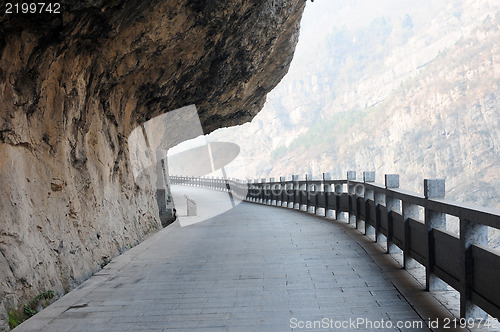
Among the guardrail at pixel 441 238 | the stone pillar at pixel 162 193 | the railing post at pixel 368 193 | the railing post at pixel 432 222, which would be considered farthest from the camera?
the stone pillar at pixel 162 193

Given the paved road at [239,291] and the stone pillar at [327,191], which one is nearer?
the paved road at [239,291]

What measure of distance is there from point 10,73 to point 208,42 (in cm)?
630

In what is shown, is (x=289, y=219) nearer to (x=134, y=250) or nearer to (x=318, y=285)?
(x=134, y=250)

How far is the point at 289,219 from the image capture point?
1593cm

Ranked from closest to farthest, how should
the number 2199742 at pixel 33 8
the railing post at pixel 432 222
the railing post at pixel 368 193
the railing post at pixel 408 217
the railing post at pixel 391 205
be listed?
the number 2199742 at pixel 33 8 < the railing post at pixel 432 222 < the railing post at pixel 408 217 < the railing post at pixel 391 205 < the railing post at pixel 368 193

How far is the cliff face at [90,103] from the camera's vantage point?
19.5 ft

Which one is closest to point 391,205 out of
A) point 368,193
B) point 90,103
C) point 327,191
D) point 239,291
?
point 368,193

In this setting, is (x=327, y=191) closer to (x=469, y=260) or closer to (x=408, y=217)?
(x=408, y=217)

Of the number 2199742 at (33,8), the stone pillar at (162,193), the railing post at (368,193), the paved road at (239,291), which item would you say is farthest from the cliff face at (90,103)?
the stone pillar at (162,193)

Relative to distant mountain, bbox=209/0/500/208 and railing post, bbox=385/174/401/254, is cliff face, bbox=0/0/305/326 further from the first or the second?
distant mountain, bbox=209/0/500/208

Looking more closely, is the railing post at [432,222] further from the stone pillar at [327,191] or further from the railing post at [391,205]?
the stone pillar at [327,191]

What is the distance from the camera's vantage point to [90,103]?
8.98 m

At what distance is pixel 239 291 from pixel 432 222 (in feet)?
8.55

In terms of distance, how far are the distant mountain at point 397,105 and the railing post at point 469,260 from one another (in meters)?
66.1
